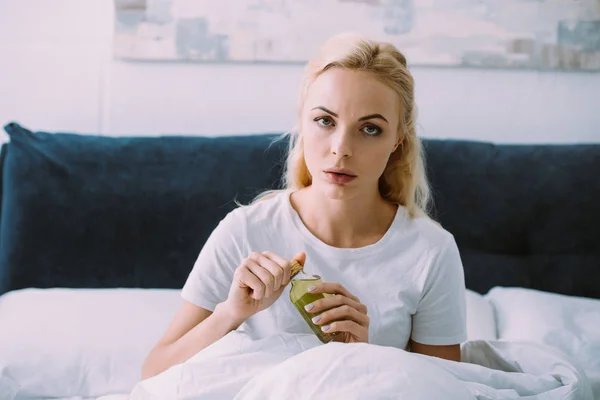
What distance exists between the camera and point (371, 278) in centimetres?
170

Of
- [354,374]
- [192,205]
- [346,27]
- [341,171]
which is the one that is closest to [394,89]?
[341,171]

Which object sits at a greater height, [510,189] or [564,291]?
[510,189]

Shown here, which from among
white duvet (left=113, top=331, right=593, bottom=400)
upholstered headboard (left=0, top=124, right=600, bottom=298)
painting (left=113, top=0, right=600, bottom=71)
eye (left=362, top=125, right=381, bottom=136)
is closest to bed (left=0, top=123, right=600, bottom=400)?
upholstered headboard (left=0, top=124, right=600, bottom=298)

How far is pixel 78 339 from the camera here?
1.95m

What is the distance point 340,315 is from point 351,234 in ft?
1.03

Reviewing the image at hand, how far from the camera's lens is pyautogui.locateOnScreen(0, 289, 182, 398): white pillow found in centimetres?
188

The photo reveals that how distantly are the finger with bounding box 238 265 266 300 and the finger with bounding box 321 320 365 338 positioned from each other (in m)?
0.14

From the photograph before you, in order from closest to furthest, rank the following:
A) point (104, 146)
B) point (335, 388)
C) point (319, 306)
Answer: point (335, 388) → point (319, 306) → point (104, 146)

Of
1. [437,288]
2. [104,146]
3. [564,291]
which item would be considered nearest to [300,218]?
Result: [437,288]

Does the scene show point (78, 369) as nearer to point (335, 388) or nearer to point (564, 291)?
point (335, 388)

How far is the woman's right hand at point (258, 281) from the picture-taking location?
4.68 feet

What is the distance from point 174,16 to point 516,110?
1.18 m

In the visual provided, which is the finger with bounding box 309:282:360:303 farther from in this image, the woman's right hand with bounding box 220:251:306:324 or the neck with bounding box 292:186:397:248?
the neck with bounding box 292:186:397:248

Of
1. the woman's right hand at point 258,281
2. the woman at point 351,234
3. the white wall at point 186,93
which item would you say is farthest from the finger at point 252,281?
the white wall at point 186,93
